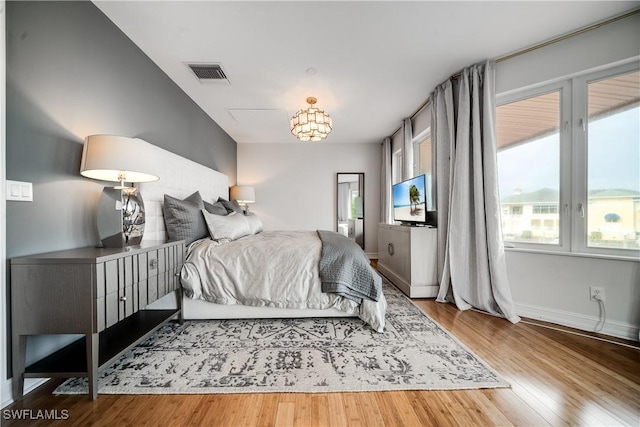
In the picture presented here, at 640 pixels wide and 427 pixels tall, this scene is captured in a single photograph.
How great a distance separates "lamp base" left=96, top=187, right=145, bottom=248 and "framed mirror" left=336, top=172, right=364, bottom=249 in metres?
3.93

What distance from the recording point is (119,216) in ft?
5.30

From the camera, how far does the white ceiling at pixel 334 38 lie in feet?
5.85

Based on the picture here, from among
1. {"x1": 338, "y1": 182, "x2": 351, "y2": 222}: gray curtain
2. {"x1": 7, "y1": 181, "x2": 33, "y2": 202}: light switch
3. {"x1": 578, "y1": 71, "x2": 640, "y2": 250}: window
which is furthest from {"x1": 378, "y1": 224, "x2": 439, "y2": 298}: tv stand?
{"x1": 7, "y1": 181, "x2": 33, "y2": 202}: light switch

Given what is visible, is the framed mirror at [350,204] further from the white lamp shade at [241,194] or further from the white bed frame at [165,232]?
the white bed frame at [165,232]

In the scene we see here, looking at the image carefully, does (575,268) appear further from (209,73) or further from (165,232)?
(209,73)

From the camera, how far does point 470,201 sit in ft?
8.36

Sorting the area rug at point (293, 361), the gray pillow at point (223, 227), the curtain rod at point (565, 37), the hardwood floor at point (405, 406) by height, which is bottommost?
the hardwood floor at point (405, 406)

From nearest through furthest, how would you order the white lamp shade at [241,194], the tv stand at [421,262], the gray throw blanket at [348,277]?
the gray throw blanket at [348,277] → the tv stand at [421,262] → the white lamp shade at [241,194]

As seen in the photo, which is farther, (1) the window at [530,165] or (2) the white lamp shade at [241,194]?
(2) the white lamp shade at [241,194]

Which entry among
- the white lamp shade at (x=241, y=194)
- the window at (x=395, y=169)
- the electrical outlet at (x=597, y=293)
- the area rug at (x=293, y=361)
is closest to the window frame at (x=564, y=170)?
the electrical outlet at (x=597, y=293)

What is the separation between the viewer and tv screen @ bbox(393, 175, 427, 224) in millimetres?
2998

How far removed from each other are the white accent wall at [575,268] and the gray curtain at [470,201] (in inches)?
8.1

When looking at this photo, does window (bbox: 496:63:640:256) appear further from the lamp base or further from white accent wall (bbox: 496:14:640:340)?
the lamp base

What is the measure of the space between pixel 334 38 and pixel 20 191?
7.60 ft
